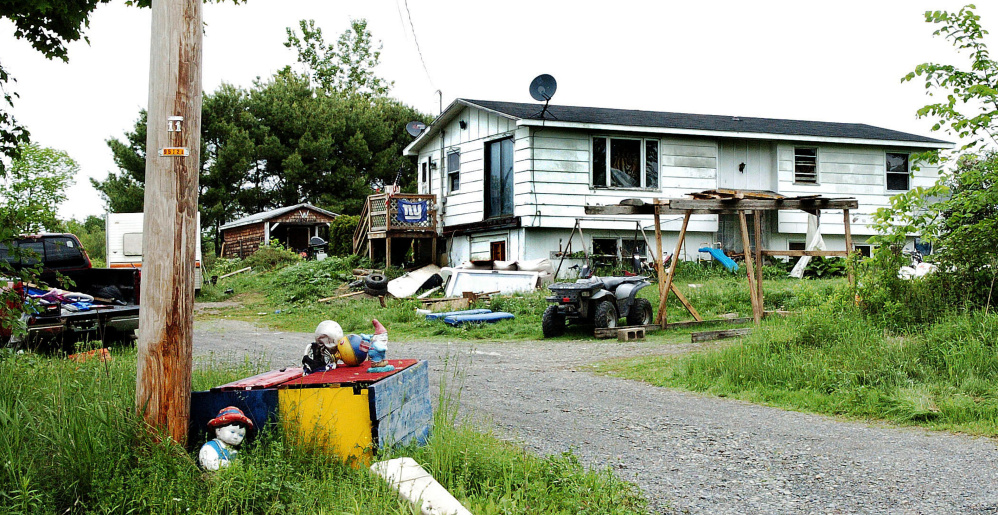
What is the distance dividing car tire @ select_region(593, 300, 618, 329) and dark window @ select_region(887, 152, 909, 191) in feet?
46.9

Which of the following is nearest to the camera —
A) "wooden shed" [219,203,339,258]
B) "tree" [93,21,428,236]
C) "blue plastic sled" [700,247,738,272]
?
"blue plastic sled" [700,247,738,272]

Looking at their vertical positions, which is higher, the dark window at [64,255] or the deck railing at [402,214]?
the deck railing at [402,214]

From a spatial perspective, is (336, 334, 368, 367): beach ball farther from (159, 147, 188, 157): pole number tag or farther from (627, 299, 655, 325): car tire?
(627, 299, 655, 325): car tire

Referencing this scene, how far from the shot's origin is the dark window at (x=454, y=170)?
23969 mm

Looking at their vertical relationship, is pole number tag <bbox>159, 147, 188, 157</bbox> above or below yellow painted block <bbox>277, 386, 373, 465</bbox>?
above

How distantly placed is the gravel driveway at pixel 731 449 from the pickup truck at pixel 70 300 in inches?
136

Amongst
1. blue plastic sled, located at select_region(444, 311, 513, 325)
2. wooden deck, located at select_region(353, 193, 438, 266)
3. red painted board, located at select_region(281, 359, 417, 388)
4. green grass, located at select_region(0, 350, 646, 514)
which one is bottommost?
green grass, located at select_region(0, 350, 646, 514)

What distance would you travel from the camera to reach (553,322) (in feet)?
46.4

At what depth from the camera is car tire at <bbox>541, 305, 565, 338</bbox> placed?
14.1 metres

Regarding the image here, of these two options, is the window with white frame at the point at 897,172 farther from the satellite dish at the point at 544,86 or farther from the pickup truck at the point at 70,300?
the pickup truck at the point at 70,300

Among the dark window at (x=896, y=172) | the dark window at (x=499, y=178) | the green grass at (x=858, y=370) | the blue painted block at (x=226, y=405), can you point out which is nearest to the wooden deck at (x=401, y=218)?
the dark window at (x=499, y=178)

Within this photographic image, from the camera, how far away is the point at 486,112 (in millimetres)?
22688

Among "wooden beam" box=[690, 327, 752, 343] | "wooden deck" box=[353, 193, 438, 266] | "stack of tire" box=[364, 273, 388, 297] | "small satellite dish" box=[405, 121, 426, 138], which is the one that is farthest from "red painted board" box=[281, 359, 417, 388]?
"small satellite dish" box=[405, 121, 426, 138]

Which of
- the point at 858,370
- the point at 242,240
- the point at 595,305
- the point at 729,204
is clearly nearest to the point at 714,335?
the point at 595,305
